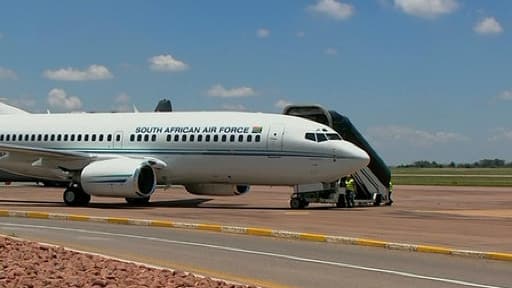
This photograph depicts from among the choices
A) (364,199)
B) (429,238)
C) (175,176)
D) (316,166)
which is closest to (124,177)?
(175,176)

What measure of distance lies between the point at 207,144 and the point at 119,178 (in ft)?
11.5

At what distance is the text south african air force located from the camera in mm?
29503

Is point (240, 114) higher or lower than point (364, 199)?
higher

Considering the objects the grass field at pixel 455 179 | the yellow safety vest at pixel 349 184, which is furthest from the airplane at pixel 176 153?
the grass field at pixel 455 179

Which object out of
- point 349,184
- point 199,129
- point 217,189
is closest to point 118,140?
point 199,129

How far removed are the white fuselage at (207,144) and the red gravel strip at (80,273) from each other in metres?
17.0

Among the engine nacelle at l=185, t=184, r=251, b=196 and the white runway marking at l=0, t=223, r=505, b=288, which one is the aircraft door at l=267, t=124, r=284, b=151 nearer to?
the engine nacelle at l=185, t=184, r=251, b=196

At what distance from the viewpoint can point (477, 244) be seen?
1645 centimetres

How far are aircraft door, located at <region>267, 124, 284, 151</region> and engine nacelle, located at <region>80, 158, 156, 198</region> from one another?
4704mm

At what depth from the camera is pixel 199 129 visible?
30.5 metres

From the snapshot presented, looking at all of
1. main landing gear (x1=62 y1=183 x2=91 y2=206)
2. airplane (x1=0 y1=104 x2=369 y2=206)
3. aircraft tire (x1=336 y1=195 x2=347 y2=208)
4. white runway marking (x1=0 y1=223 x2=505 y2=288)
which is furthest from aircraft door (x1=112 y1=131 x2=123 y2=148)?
white runway marking (x1=0 y1=223 x2=505 y2=288)

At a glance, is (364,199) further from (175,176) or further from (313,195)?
(175,176)

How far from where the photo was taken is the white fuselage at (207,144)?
28.6 metres

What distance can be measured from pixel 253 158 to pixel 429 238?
1214 cm
